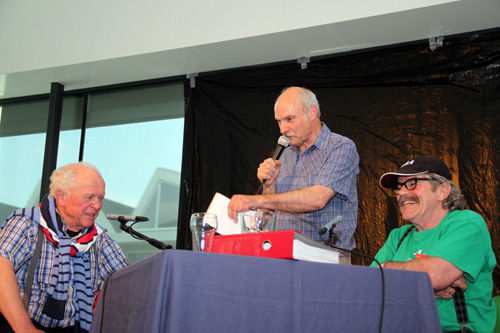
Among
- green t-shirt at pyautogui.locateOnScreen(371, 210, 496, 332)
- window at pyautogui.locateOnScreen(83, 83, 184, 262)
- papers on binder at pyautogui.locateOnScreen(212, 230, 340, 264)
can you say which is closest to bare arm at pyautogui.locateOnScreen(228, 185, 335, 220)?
green t-shirt at pyautogui.locateOnScreen(371, 210, 496, 332)

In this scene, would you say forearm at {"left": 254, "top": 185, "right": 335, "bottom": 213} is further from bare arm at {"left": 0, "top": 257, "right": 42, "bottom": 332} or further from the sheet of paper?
bare arm at {"left": 0, "top": 257, "right": 42, "bottom": 332}

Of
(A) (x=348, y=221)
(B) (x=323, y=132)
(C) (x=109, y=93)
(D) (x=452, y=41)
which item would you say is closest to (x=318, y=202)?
(A) (x=348, y=221)

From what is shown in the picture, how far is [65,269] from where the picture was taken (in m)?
2.73

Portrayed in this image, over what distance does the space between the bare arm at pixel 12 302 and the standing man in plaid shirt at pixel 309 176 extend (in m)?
1.17

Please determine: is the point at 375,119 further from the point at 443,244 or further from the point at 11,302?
the point at 11,302

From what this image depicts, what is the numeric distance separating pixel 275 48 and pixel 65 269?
2.22m

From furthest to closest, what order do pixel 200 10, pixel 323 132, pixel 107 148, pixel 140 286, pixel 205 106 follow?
pixel 107 148 < pixel 205 106 < pixel 200 10 < pixel 323 132 < pixel 140 286

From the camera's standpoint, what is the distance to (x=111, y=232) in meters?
4.77

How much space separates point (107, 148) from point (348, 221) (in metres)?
3.00

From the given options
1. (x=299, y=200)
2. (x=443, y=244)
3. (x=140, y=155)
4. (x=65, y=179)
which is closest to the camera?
(x=443, y=244)

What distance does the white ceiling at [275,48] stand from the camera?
3492mm

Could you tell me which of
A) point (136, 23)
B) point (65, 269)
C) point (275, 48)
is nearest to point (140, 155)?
point (136, 23)

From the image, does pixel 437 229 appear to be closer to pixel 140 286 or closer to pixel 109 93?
pixel 140 286

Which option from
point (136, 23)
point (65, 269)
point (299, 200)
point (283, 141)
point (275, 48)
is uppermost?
point (136, 23)
